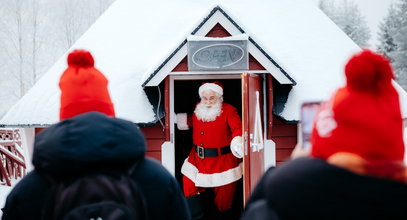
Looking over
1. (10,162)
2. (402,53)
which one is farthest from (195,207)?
(402,53)

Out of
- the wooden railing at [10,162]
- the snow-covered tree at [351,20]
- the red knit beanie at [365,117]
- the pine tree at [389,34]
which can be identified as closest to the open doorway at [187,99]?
the red knit beanie at [365,117]

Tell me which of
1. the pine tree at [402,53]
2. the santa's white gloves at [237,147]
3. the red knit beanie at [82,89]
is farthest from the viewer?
the pine tree at [402,53]

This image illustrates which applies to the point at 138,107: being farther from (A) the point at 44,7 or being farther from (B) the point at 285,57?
(A) the point at 44,7

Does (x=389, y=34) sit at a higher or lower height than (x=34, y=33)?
higher

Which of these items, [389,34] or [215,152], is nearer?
[215,152]

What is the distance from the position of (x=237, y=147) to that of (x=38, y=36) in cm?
1616

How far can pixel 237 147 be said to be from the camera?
5.34 metres

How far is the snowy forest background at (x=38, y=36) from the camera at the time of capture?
18.6 meters

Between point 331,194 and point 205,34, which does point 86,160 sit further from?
point 205,34

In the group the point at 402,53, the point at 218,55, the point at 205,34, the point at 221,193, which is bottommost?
the point at 221,193

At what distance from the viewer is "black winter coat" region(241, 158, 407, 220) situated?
50.6 inches

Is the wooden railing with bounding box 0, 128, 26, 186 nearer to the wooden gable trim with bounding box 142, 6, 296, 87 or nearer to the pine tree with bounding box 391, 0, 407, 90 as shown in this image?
the wooden gable trim with bounding box 142, 6, 296, 87

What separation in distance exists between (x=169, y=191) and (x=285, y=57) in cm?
505

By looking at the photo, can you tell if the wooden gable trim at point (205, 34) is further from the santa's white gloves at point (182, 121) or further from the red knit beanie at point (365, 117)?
the red knit beanie at point (365, 117)
